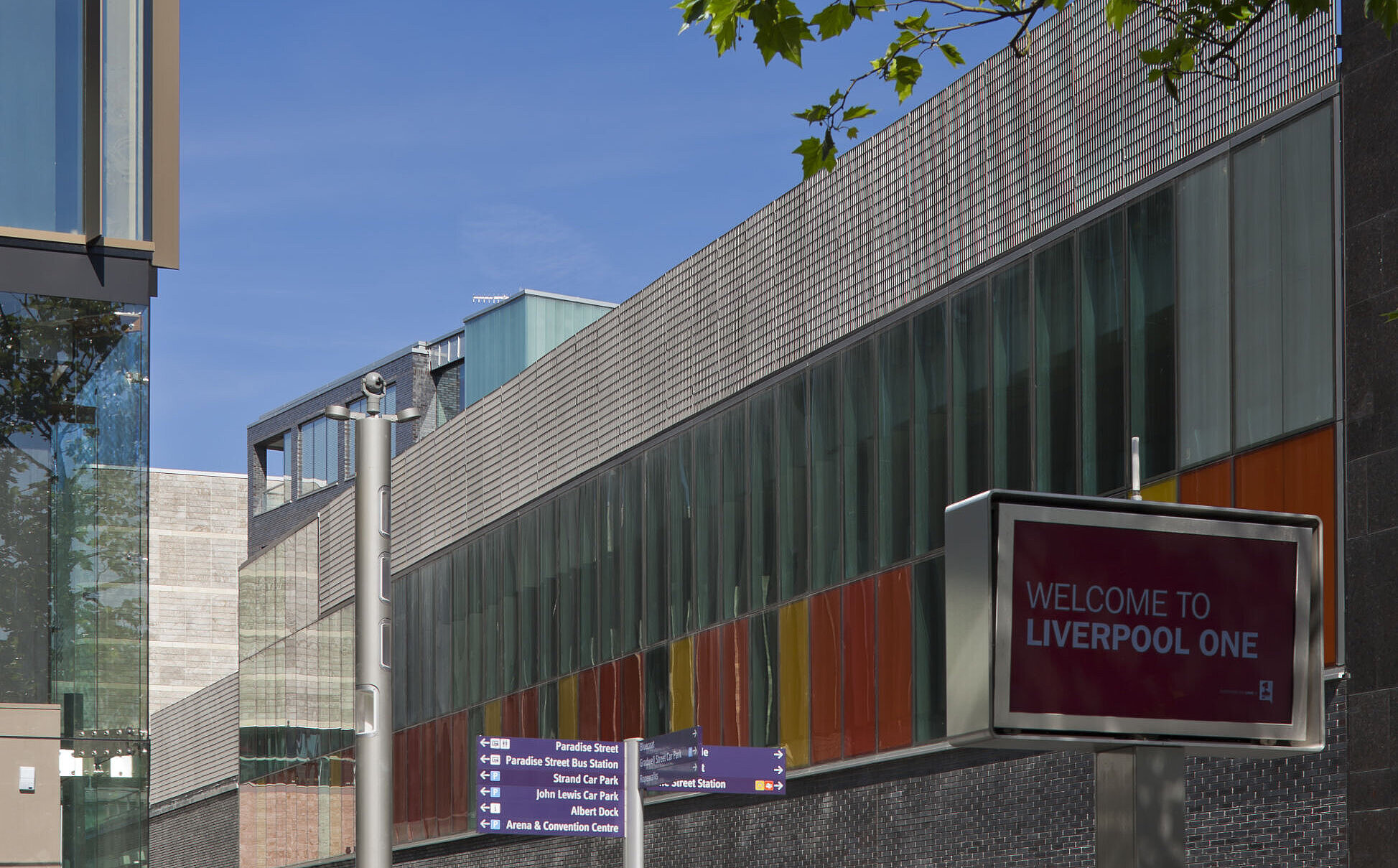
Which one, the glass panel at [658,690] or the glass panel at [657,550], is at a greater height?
the glass panel at [657,550]

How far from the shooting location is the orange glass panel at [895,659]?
24.3 meters

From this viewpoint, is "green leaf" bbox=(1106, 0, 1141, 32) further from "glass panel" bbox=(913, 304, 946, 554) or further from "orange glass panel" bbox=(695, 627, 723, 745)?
"orange glass panel" bbox=(695, 627, 723, 745)

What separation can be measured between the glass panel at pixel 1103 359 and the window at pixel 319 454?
131ft

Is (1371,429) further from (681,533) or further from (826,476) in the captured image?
(681,533)

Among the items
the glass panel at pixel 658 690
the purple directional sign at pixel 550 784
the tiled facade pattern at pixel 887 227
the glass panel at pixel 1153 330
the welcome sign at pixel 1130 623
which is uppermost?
the tiled facade pattern at pixel 887 227

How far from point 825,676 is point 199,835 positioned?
119 ft

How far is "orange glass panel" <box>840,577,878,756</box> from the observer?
82.8ft

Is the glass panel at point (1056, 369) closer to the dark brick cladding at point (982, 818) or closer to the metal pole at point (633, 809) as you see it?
the dark brick cladding at point (982, 818)

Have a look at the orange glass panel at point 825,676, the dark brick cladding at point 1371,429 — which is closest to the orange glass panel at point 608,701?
the orange glass panel at point 825,676

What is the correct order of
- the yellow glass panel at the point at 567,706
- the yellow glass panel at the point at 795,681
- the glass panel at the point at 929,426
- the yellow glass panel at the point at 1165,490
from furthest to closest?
1. the yellow glass panel at the point at 567,706
2. the yellow glass panel at the point at 795,681
3. the glass panel at the point at 929,426
4. the yellow glass panel at the point at 1165,490

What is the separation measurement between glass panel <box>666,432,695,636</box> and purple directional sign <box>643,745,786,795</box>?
10.1 metres

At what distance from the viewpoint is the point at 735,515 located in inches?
1161

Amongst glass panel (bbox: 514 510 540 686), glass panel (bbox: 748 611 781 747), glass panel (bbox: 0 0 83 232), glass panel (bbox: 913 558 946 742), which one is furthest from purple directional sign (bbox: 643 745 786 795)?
glass panel (bbox: 514 510 540 686)

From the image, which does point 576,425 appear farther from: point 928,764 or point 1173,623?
point 1173,623
